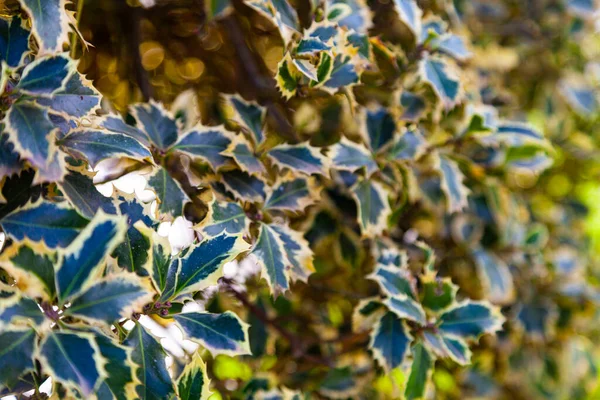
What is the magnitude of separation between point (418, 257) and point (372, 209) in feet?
1.21

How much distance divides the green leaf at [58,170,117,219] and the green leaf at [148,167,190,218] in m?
0.10

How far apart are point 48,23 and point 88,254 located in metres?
0.32

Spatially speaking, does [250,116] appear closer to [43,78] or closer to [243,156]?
[243,156]

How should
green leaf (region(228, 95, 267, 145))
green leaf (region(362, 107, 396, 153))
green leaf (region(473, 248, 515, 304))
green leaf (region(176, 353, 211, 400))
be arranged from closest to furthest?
green leaf (region(176, 353, 211, 400)) < green leaf (region(228, 95, 267, 145)) < green leaf (region(362, 107, 396, 153)) < green leaf (region(473, 248, 515, 304))

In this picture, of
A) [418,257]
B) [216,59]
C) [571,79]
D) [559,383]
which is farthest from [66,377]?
[571,79]

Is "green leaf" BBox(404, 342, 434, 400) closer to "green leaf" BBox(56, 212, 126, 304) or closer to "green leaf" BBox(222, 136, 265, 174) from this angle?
"green leaf" BBox(222, 136, 265, 174)

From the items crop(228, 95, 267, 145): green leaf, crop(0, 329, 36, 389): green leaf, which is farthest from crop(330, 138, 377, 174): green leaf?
crop(0, 329, 36, 389): green leaf

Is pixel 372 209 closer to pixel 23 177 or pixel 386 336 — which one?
pixel 386 336

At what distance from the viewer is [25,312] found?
572 mm

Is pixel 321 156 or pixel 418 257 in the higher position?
pixel 321 156

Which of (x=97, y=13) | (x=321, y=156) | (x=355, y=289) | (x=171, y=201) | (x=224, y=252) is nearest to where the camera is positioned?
(x=224, y=252)

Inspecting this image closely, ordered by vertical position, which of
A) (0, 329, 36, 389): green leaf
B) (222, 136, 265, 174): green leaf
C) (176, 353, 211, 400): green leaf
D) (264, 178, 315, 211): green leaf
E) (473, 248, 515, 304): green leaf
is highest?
(0, 329, 36, 389): green leaf

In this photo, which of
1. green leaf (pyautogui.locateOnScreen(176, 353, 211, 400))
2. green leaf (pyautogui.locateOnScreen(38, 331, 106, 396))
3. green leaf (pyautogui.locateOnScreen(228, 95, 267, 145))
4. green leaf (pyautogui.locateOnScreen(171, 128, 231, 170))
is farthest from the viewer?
green leaf (pyautogui.locateOnScreen(228, 95, 267, 145))

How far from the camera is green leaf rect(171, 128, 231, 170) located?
91 centimetres
